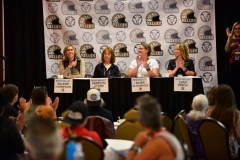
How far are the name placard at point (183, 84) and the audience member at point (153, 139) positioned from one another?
4667mm

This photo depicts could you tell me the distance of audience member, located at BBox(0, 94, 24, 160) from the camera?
4191mm

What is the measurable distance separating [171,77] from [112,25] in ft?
6.82

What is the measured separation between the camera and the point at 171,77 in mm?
8062

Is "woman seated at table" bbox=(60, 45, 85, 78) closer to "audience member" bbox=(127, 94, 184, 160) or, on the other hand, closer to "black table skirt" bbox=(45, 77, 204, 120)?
"black table skirt" bbox=(45, 77, 204, 120)

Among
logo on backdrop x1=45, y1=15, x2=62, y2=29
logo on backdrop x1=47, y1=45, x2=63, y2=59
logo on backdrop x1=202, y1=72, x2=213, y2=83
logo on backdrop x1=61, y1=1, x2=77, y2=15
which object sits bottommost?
logo on backdrop x1=202, y1=72, x2=213, y2=83

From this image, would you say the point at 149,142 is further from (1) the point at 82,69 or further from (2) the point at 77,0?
(2) the point at 77,0

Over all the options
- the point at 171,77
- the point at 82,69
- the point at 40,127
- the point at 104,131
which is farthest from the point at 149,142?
the point at 82,69

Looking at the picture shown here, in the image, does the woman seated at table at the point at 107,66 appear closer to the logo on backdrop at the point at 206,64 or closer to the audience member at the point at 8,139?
the logo on backdrop at the point at 206,64

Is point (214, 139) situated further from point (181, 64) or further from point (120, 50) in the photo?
point (120, 50)

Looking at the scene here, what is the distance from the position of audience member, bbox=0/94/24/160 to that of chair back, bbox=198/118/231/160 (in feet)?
6.53

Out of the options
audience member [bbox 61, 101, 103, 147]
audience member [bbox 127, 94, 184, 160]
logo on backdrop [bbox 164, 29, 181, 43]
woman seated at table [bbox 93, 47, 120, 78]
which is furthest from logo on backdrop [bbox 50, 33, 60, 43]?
audience member [bbox 127, 94, 184, 160]

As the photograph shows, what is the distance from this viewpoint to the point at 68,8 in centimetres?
930

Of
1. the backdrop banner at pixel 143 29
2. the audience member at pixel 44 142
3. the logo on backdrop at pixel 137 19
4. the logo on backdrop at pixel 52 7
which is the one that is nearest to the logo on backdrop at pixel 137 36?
the backdrop banner at pixel 143 29

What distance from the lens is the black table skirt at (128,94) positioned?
8031 millimetres
